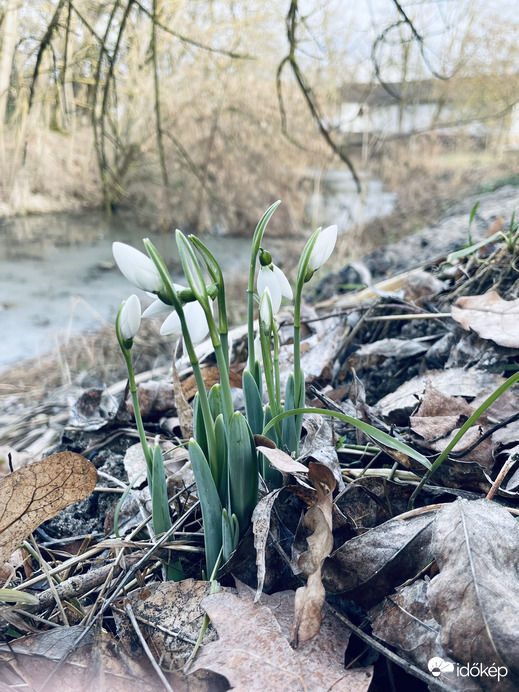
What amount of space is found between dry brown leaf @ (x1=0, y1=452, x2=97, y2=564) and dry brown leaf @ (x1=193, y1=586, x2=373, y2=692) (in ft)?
0.85

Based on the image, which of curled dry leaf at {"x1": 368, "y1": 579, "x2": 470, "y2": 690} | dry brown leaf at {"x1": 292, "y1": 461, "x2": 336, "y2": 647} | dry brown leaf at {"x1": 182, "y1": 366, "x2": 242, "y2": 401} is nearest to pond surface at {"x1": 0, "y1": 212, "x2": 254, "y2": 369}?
dry brown leaf at {"x1": 182, "y1": 366, "x2": 242, "y2": 401}

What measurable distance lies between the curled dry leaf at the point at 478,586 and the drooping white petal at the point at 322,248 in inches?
14.3

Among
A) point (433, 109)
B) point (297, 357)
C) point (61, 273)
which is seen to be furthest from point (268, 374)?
point (433, 109)

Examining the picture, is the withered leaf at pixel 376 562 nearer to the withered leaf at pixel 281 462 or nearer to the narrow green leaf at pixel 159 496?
the withered leaf at pixel 281 462

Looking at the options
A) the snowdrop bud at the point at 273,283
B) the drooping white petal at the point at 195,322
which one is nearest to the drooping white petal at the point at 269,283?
the snowdrop bud at the point at 273,283

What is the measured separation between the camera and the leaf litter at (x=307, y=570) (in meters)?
0.55

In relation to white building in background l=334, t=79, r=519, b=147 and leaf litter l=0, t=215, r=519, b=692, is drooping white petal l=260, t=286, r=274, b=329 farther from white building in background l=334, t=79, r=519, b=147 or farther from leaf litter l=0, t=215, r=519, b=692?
white building in background l=334, t=79, r=519, b=147

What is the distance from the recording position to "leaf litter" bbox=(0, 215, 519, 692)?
55cm

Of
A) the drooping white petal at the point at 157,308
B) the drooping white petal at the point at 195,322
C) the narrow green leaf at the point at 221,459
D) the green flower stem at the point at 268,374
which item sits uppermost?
the drooping white petal at the point at 157,308

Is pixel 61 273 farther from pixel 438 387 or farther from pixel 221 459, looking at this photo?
pixel 221 459

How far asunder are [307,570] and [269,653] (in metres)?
0.10

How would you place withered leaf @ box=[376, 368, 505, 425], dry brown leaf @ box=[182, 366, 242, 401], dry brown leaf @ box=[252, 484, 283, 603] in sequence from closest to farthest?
dry brown leaf @ box=[252, 484, 283, 603] < withered leaf @ box=[376, 368, 505, 425] < dry brown leaf @ box=[182, 366, 242, 401]

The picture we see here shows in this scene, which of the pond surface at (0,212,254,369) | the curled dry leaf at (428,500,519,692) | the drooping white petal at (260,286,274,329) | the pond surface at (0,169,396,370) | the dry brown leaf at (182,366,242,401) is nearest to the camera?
the curled dry leaf at (428,500,519,692)

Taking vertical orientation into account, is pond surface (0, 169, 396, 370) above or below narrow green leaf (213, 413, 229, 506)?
below
